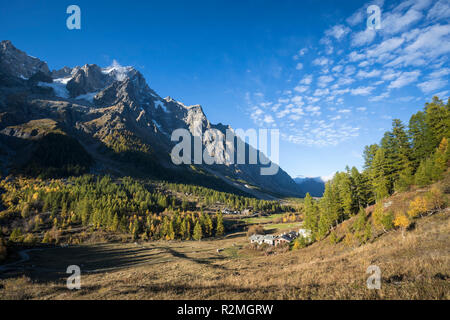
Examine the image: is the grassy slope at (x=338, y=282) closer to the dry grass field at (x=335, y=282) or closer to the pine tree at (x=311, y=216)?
the dry grass field at (x=335, y=282)

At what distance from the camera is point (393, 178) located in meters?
41.5

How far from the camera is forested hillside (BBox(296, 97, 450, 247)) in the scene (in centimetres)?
2961

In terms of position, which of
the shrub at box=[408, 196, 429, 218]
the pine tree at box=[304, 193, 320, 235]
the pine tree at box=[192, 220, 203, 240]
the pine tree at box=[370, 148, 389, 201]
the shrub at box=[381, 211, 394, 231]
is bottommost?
the pine tree at box=[192, 220, 203, 240]

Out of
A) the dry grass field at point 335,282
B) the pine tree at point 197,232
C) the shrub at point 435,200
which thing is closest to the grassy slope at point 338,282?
the dry grass field at point 335,282

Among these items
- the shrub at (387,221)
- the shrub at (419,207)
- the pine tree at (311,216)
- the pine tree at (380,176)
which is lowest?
the pine tree at (311,216)

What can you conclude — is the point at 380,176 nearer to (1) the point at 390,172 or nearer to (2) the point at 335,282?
(1) the point at 390,172

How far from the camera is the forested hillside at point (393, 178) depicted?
29.6 metres

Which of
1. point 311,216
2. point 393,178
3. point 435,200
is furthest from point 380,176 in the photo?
point 311,216

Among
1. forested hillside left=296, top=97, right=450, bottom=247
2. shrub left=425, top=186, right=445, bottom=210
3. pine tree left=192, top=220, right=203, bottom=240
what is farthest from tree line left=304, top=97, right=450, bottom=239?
pine tree left=192, top=220, right=203, bottom=240

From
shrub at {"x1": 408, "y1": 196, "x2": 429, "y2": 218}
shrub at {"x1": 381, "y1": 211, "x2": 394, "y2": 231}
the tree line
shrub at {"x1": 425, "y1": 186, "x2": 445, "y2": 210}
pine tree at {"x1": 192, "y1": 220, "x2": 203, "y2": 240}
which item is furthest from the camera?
pine tree at {"x1": 192, "y1": 220, "x2": 203, "y2": 240}

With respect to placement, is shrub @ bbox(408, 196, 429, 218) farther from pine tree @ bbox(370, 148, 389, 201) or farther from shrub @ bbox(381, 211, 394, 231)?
pine tree @ bbox(370, 148, 389, 201)
